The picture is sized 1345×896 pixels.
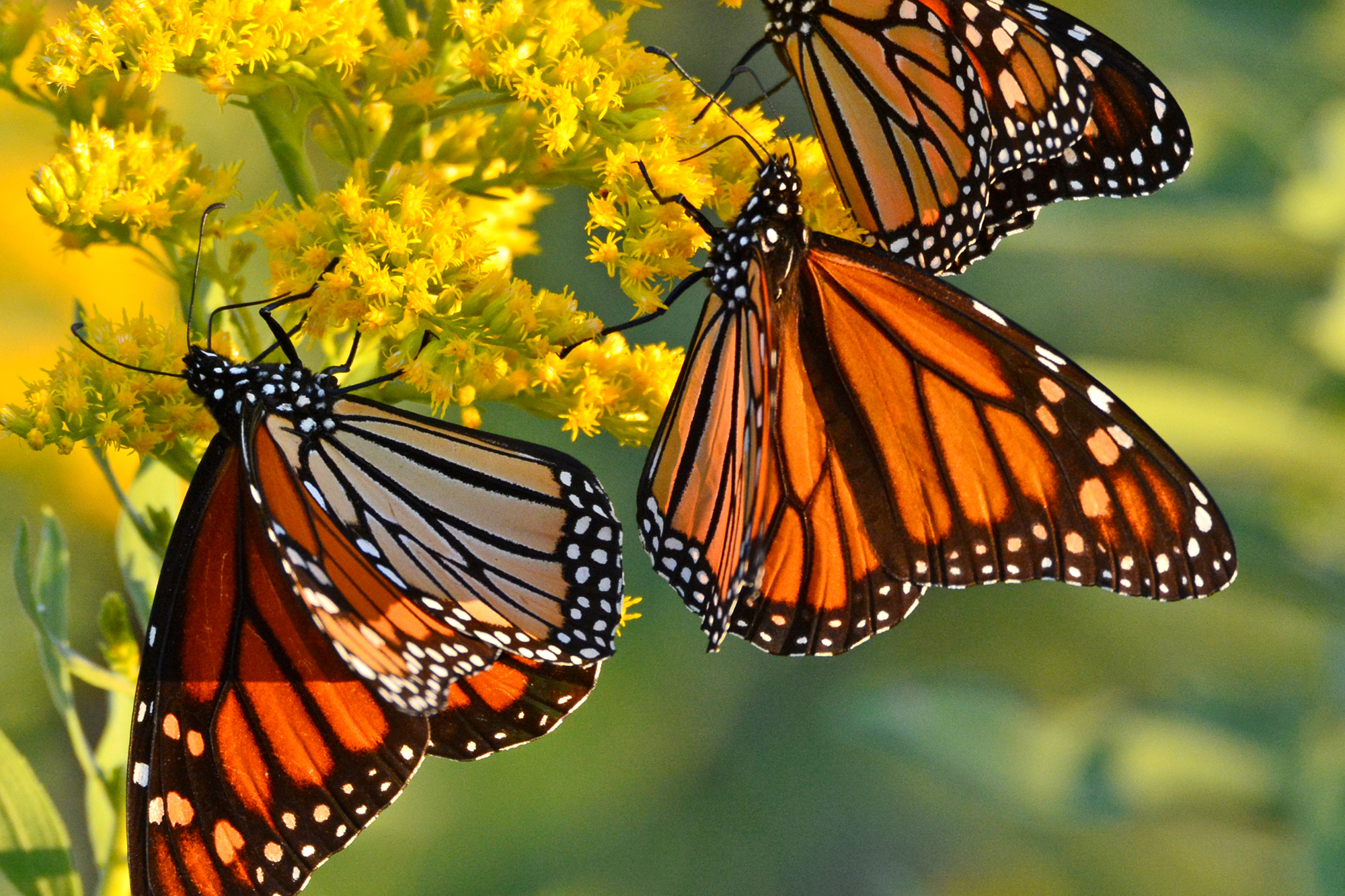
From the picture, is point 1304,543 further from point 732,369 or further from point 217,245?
point 217,245

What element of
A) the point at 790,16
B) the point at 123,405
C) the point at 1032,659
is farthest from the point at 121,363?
the point at 1032,659

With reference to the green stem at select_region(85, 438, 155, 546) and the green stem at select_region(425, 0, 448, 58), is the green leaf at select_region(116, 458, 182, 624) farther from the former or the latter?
the green stem at select_region(425, 0, 448, 58)

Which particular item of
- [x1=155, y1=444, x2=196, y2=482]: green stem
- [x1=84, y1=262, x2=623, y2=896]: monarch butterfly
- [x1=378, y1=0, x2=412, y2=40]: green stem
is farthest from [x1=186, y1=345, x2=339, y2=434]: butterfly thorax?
[x1=378, y1=0, x2=412, y2=40]: green stem

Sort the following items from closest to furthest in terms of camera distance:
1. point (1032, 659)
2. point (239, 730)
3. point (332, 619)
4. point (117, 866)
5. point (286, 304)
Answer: point (332, 619) < point (239, 730) < point (117, 866) < point (286, 304) < point (1032, 659)

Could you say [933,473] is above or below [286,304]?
above

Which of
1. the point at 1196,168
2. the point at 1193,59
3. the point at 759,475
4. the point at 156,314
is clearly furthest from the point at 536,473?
the point at 1193,59

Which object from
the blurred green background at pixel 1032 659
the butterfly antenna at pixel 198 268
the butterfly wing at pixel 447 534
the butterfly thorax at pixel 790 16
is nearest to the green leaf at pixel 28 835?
the butterfly wing at pixel 447 534

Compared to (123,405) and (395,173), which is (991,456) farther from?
(123,405)
